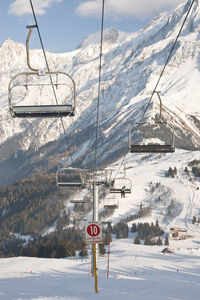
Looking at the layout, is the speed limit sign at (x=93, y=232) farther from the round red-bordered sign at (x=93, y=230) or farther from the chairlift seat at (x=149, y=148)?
the chairlift seat at (x=149, y=148)

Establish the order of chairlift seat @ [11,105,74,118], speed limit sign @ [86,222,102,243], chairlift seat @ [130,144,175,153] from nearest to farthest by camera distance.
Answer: chairlift seat @ [11,105,74,118], speed limit sign @ [86,222,102,243], chairlift seat @ [130,144,175,153]

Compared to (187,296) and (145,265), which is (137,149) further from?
(145,265)

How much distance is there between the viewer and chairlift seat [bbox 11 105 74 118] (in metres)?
18.6

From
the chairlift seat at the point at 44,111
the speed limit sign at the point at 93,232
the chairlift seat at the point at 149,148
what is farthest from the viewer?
the chairlift seat at the point at 149,148

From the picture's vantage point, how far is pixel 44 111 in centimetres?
1873

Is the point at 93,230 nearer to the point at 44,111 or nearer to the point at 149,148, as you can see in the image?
the point at 149,148

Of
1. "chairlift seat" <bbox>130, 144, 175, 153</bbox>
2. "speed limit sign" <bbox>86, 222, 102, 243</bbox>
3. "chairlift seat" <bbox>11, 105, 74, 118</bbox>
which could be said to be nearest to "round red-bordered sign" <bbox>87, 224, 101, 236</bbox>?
"speed limit sign" <bbox>86, 222, 102, 243</bbox>

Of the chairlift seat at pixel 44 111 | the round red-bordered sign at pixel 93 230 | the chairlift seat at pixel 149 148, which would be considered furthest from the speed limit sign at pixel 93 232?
the chairlift seat at pixel 44 111

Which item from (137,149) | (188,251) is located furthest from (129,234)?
(137,149)

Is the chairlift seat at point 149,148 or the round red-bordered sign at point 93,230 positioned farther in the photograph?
the chairlift seat at point 149,148

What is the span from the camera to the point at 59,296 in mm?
22594

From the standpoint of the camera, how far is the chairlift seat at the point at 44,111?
18641 millimetres

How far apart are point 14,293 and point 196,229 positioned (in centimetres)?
17479

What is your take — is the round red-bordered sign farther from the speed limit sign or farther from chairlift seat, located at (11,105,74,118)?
chairlift seat, located at (11,105,74,118)
